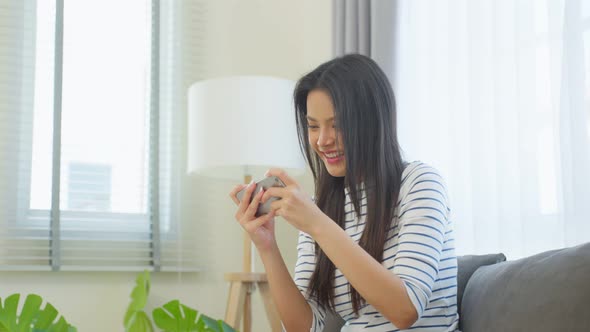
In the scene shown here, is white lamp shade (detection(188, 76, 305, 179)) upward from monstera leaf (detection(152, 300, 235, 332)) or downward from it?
upward

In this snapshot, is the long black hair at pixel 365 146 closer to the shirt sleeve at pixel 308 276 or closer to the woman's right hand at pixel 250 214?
the shirt sleeve at pixel 308 276

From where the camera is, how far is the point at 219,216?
3.08m

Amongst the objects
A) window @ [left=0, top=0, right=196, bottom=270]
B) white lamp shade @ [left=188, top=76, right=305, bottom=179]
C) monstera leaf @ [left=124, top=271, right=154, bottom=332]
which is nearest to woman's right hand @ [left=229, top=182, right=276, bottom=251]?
white lamp shade @ [left=188, top=76, right=305, bottom=179]

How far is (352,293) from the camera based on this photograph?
1.59 metres

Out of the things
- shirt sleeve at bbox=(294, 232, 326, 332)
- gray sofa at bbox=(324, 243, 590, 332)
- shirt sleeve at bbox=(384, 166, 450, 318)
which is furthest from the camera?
shirt sleeve at bbox=(294, 232, 326, 332)

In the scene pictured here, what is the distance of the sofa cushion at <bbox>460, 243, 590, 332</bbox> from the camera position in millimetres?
1231

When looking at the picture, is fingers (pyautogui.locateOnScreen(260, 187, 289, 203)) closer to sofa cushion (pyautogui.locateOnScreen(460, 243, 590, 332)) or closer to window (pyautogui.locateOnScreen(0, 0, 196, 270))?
sofa cushion (pyautogui.locateOnScreen(460, 243, 590, 332))

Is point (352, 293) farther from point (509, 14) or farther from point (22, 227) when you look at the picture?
point (22, 227)

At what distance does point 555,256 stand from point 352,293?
43cm

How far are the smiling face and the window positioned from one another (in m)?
1.37

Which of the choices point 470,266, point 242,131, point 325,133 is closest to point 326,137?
point 325,133

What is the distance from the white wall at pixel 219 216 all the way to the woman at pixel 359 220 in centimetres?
124

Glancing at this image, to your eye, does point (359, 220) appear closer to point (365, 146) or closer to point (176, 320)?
point (365, 146)

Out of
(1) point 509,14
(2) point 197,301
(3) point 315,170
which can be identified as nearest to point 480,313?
(3) point 315,170
